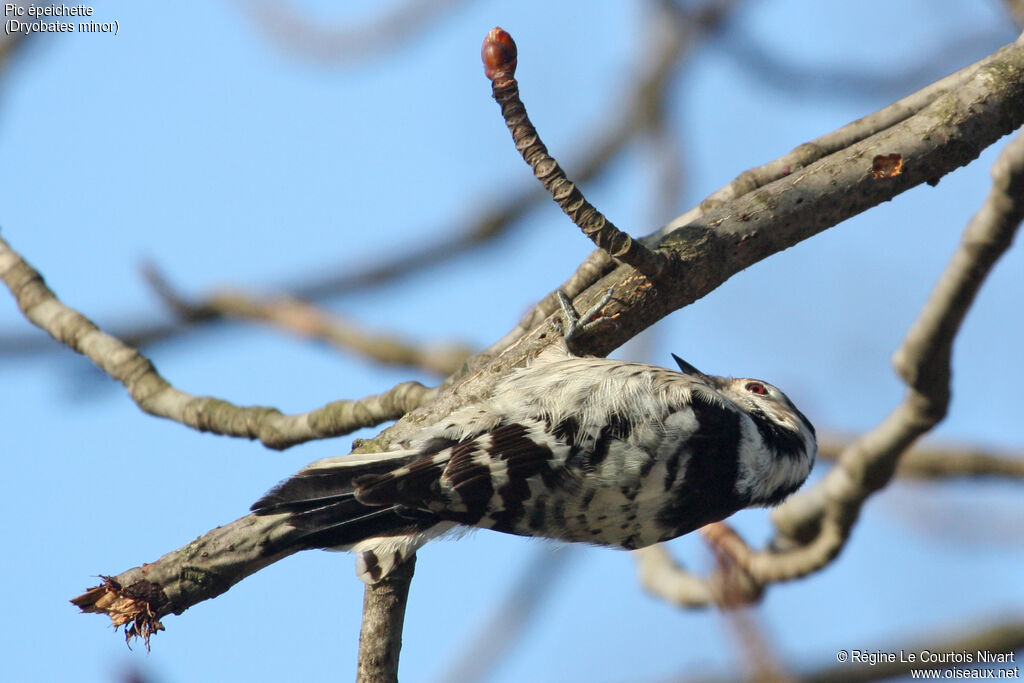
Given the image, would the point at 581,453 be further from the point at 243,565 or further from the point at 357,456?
the point at 243,565

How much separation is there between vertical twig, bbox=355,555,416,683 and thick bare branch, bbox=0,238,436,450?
0.65 m

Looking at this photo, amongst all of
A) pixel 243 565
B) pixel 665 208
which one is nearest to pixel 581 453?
pixel 243 565

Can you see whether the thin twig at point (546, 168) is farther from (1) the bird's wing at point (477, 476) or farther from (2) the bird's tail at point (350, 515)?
(2) the bird's tail at point (350, 515)

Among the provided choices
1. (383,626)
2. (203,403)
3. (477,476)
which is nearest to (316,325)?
(203,403)

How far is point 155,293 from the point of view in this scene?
16.6 feet

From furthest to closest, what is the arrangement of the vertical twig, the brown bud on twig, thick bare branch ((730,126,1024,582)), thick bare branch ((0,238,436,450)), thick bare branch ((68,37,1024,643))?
1. thick bare branch ((0,238,436,450))
2. thick bare branch ((730,126,1024,582))
3. thick bare branch ((68,37,1024,643))
4. the vertical twig
5. the brown bud on twig

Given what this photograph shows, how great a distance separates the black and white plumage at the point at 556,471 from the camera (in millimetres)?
3104

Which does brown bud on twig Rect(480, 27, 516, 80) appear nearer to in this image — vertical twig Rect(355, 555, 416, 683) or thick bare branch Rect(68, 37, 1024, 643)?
thick bare branch Rect(68, 37, 1024, 643)

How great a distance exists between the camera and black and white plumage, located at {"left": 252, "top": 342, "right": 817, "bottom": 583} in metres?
3.10

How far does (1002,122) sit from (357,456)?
221 centimetres

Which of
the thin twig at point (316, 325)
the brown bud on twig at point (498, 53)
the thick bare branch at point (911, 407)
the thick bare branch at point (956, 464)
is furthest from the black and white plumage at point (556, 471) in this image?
the thin twig at point (316, 325)

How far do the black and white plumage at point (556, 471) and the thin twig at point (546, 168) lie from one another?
1.95 feet

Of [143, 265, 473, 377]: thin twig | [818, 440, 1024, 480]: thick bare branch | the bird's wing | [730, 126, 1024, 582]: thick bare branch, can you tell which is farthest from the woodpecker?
[143, 265, 473, 377]: thin twig

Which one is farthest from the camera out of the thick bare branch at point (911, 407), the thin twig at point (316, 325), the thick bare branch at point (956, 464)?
the thin twig at point (316, 325)
